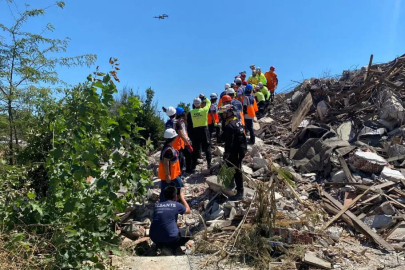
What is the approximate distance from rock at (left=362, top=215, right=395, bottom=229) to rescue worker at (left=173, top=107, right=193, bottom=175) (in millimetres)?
3937

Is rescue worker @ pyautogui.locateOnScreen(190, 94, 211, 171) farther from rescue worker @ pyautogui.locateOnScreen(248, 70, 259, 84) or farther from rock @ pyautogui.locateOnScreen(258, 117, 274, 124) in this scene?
rescue worker @ pyautogui.locateOnScreen(248, 70, 259, 84)

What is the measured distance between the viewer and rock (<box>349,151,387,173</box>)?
315 inches

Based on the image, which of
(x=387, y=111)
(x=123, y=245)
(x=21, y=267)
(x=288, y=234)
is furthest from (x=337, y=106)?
(x=21, y=267)

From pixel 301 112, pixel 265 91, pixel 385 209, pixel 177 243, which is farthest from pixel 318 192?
pixel 265 91

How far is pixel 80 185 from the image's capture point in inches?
161

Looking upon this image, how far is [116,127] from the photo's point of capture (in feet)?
14.3

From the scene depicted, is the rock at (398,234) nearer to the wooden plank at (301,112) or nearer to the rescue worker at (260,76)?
the wooden plank at (301,112)

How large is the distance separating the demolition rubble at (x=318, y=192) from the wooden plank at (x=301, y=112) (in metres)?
0.04

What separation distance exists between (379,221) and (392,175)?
176 cm

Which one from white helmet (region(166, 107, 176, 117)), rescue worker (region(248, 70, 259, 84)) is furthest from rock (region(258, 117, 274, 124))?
white helmet (region(166, 107, 176, 117))

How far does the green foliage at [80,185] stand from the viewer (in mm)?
3922

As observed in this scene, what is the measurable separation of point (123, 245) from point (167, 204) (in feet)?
3.41

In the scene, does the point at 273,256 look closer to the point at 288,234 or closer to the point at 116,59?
the point at 288,234

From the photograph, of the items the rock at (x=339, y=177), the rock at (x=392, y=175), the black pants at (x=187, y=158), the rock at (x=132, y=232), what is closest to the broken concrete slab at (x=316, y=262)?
the rock at (x=132, y=232)
